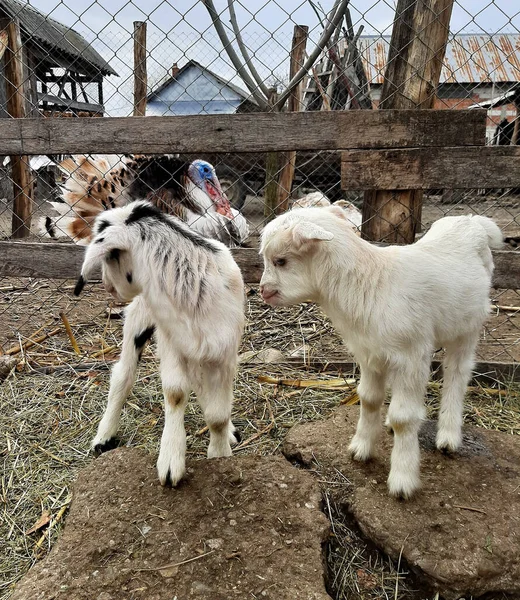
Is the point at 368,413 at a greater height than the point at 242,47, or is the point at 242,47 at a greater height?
the point at 242,47

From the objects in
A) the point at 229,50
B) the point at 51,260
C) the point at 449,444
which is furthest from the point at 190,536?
the point at 229,50

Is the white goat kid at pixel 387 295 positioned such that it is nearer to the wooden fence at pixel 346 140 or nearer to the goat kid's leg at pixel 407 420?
A: the goat kid's leg at pixel 407 420

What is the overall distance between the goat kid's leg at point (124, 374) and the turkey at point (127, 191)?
100 inches

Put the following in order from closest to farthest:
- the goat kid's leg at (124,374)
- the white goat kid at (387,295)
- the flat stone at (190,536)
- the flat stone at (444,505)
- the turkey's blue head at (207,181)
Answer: the flat stone at (190,536), the flat stone at (444,505), the white goat kid at (387,295), the goat kid's leg at (124,374), the turkey's blue head at (207,181)

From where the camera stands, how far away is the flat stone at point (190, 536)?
1.76 metres

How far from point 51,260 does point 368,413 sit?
220 cm

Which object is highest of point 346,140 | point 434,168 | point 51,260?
point 346,140

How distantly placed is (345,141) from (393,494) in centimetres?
188

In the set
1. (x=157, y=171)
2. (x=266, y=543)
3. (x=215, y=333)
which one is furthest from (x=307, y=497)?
(x=157, y=171)

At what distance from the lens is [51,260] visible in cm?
319

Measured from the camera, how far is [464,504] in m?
2.15

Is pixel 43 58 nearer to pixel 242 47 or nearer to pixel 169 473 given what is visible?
pixel 242 47

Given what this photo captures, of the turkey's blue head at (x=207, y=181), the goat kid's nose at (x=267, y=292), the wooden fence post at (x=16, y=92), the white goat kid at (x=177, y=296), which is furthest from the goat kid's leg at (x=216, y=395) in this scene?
the turkey's blue head at (x=207, y=181)

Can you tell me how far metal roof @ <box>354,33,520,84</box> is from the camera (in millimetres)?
3137
